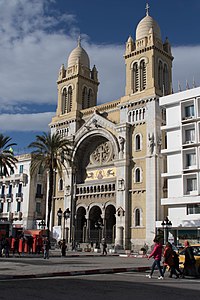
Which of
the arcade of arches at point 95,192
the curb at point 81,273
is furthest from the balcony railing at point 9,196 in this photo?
the curb at point 81,273

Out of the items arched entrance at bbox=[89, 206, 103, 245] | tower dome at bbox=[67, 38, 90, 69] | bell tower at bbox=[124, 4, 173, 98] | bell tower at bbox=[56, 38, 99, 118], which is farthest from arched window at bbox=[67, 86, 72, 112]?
arched entrance at bbox=[89, 206, 103, 245]

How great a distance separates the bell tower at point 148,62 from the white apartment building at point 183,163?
4.56m

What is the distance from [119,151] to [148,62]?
1178 centimetres

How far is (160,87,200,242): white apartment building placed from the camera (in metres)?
39.9

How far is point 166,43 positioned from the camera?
5250cm

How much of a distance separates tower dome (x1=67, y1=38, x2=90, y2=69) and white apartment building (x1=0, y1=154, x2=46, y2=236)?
16.7 m

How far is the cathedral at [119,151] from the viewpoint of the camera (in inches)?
1779

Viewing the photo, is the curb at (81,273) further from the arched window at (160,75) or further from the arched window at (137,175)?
the arched window at (160,75)

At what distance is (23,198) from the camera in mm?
61344

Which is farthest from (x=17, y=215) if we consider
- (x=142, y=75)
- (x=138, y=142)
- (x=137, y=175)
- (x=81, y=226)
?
(x=142, y=75)

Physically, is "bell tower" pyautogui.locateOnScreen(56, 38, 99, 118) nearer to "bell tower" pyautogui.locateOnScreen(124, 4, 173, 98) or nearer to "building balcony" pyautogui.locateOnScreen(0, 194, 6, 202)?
"bell tower" pyautogui.locateOnScreen(124, 4, 173, 98)

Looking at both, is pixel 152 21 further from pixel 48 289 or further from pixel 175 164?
pixel 48 289

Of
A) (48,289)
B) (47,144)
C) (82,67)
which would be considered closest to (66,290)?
(48,289)

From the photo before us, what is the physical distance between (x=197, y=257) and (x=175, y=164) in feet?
84.9
